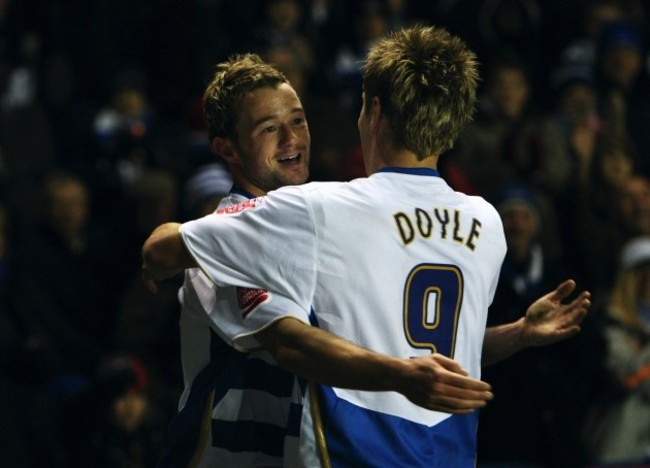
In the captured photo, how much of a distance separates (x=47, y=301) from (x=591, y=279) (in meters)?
3.31

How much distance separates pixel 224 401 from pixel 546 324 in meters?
1.00

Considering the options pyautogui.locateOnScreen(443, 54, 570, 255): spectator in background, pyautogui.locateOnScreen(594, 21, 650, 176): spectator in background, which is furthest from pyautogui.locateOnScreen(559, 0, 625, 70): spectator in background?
pyautogui.locateOnScreen(443, 54, 570, 255): spectator in background

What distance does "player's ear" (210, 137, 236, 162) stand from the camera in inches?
187

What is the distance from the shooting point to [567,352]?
26.0 ft

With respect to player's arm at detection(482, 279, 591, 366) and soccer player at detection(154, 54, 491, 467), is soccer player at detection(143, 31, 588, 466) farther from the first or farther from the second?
player's arm at detection(482, 279, 591, 366)

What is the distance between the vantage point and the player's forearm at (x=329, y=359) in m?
3.71

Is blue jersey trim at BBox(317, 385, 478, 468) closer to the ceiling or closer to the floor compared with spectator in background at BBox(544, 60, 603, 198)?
closer to the floor

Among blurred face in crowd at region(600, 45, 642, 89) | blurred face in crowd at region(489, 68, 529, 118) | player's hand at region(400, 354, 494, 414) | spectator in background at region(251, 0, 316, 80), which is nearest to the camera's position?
player's hand at region(400, 354, 494, 414)

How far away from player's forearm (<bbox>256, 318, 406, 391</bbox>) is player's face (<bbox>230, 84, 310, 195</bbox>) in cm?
82

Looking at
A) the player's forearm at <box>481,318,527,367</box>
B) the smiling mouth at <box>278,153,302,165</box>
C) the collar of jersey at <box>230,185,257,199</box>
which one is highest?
the smiling mouth at <box>278,153,302,165</box>

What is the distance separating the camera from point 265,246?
400cm

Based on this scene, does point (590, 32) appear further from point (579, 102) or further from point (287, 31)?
point (287, 31)

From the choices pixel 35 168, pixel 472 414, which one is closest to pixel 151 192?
pixel 35 168

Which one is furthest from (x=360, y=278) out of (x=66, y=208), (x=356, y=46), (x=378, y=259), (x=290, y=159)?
(x=356, y=46)
